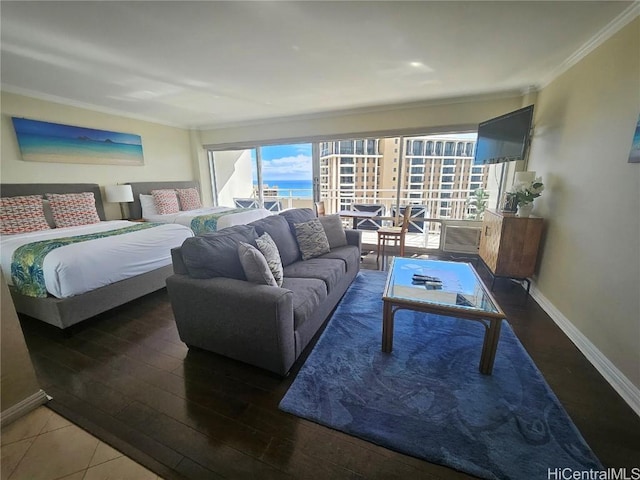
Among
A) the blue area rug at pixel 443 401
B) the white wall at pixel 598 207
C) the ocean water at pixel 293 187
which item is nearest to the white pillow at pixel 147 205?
the ocean water at pixel 293 187

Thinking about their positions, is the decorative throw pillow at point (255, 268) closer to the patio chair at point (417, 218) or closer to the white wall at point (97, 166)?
the patio chair at point (417, 218)

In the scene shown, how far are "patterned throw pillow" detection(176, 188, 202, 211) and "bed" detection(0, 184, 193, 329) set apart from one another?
1959 millimetres

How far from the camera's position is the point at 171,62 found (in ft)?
8.42

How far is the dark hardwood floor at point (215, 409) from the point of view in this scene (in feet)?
4.02

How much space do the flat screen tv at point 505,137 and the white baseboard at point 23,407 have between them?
454 cm

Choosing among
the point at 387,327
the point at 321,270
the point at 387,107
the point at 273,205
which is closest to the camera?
the point at 387,327

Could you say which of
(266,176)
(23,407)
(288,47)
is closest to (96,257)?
(23,407)

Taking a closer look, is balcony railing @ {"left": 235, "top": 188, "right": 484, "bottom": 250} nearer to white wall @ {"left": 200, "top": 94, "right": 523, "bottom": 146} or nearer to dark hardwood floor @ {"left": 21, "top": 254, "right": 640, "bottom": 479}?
white wall @ {"left": 200, "top": 94, "right": 523, "bottom": 146}

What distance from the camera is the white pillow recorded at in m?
4.54

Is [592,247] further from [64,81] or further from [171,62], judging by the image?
[64,81]

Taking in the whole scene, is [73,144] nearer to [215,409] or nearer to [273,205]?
[273,205]

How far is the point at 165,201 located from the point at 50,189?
1433 millimetres

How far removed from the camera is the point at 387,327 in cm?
192

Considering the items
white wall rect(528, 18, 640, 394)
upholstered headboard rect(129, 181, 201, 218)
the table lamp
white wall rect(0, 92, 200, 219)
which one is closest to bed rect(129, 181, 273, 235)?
upholstered headboard rect(129, 181, 201, 218)
